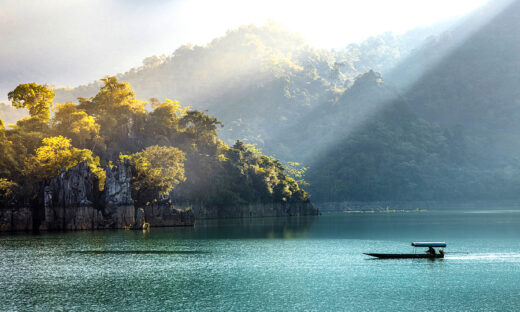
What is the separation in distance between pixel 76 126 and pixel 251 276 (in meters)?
68.6

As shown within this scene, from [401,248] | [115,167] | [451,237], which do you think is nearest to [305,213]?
[115,167]

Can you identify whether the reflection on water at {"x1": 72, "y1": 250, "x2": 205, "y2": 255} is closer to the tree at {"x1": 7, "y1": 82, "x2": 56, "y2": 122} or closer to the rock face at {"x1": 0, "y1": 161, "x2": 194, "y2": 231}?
the rock face at {"x1": 0, "y1": 161, "x2": 194, "y2": 231}

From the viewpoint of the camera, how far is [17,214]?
8100cm

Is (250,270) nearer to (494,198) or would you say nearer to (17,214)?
(17,214)

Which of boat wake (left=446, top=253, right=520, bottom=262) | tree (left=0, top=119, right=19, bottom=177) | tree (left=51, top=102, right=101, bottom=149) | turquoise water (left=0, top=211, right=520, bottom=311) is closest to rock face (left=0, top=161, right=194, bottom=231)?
tree (left=0, top=119, right=19, bottom=177)

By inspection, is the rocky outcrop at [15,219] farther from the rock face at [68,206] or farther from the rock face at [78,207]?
the rock face at [68,206]

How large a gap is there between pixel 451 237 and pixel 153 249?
3640 cm

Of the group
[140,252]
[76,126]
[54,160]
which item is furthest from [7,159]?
[140,252]

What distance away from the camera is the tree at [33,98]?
10034 centimetres

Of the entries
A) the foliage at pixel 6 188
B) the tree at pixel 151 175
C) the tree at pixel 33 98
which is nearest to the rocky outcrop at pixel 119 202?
the tree at pixel 151 175

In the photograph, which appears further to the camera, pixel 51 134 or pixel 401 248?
pixel 51 134

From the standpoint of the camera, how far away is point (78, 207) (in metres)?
82.8

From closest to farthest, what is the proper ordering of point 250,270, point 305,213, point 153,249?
point 250,270, point 153,249, point 305,213

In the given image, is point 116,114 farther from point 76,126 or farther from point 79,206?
point 79,206
